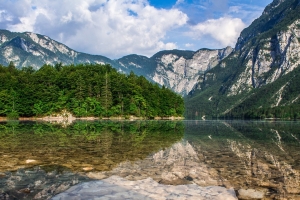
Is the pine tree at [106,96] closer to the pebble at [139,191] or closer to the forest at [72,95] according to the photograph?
the forest at [72,95]

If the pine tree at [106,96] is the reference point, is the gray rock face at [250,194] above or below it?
below

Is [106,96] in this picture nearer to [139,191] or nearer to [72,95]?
[72,95]

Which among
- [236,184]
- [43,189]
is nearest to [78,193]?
[43,189]

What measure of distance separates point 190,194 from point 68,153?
8255mm

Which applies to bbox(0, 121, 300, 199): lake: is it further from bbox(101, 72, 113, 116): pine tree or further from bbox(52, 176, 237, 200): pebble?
bbox(101, 72, 113, 116): pine tree

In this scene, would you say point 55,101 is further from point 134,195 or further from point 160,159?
point 134,195

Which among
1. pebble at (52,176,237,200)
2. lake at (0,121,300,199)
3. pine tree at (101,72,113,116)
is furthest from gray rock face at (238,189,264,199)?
pine tree at (101,72,113,116)

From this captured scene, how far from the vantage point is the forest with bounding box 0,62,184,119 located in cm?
7062

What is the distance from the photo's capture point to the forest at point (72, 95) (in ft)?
232

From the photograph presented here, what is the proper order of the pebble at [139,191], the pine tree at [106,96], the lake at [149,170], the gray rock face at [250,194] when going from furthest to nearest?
the pine tree at [106,96], the lake at [149,170], the gray rock face at [250,194], the pebble at [139,191]

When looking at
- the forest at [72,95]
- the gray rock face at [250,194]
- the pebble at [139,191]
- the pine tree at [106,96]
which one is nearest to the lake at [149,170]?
the gray rock face at [250,194]

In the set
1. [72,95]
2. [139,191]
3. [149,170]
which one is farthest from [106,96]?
[139,191]

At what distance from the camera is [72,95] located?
251 ft

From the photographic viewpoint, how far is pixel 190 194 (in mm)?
7117
